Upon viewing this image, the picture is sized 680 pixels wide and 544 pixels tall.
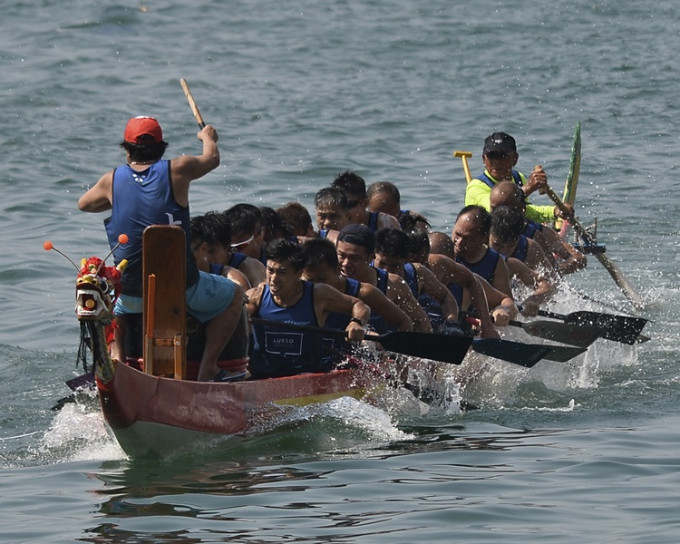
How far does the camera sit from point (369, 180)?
18.4m

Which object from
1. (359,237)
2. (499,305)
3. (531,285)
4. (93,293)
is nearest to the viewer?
(93,293)

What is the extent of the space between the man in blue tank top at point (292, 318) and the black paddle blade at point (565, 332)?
255cm

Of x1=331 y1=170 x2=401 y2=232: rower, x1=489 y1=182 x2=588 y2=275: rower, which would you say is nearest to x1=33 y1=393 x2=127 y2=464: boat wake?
x1=331 y1=170 x2=401 y2=232: rower

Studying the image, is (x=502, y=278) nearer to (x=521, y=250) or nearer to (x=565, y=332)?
(x=565, y=332)

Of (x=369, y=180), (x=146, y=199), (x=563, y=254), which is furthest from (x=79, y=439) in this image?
(x=369, y=180)

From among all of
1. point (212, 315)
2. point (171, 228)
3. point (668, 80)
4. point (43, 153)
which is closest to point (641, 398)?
point (212, 315)

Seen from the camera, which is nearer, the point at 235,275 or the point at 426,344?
the point at 235,275

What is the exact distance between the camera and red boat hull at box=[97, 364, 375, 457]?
7.06 metres

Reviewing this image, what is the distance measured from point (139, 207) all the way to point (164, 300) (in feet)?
1.63

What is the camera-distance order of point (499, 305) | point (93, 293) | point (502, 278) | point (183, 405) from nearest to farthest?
point (93, 293), point (183, 405), point (499, 305), point (502, 278)

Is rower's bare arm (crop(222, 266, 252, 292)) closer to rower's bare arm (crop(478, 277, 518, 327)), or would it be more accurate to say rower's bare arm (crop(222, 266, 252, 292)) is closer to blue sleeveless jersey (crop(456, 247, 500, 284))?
rower's bare arm (crop(478, 277, 518, 327))

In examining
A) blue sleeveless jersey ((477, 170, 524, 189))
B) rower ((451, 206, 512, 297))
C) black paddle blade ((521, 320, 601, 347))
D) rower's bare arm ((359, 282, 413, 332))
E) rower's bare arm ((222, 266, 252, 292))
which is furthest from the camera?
blue sleeveless jersey ((477, 170, 524, 189))

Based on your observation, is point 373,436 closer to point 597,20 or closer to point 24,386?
point 24,386

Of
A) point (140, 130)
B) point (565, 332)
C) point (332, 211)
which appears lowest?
point (565, 332)
